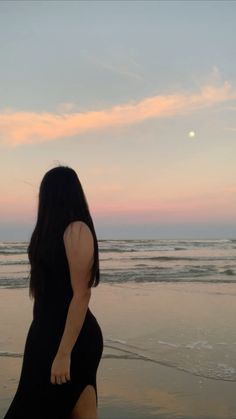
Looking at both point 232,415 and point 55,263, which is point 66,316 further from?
point 232,415

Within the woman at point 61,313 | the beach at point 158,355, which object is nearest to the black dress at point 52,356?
the woman at point 61,313

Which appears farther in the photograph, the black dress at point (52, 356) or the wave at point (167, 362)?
the wave at point (167, 362)

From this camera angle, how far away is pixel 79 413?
2.58 m

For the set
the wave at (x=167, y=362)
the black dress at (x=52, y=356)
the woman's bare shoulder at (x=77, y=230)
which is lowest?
the wave at (x=167, y=362)

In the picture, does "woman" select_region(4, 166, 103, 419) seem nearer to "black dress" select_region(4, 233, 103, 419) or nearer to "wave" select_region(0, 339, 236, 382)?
"black dress" select_region(4, 233, 103, 419)

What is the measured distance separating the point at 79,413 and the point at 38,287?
0.67 m

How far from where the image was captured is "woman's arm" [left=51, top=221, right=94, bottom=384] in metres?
2.41

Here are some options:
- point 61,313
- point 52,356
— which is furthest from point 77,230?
point 52,356

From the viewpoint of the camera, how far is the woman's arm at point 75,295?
241 centimetres

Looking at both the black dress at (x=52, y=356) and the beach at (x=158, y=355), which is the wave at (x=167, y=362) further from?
the black dress at (x=52, y=356)

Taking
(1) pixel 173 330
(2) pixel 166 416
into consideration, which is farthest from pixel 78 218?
(1) pixel 173 330

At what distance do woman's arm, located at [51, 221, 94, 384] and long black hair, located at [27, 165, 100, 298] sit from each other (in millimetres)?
72

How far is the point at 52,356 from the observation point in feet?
8.16

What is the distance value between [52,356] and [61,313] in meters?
0.21
